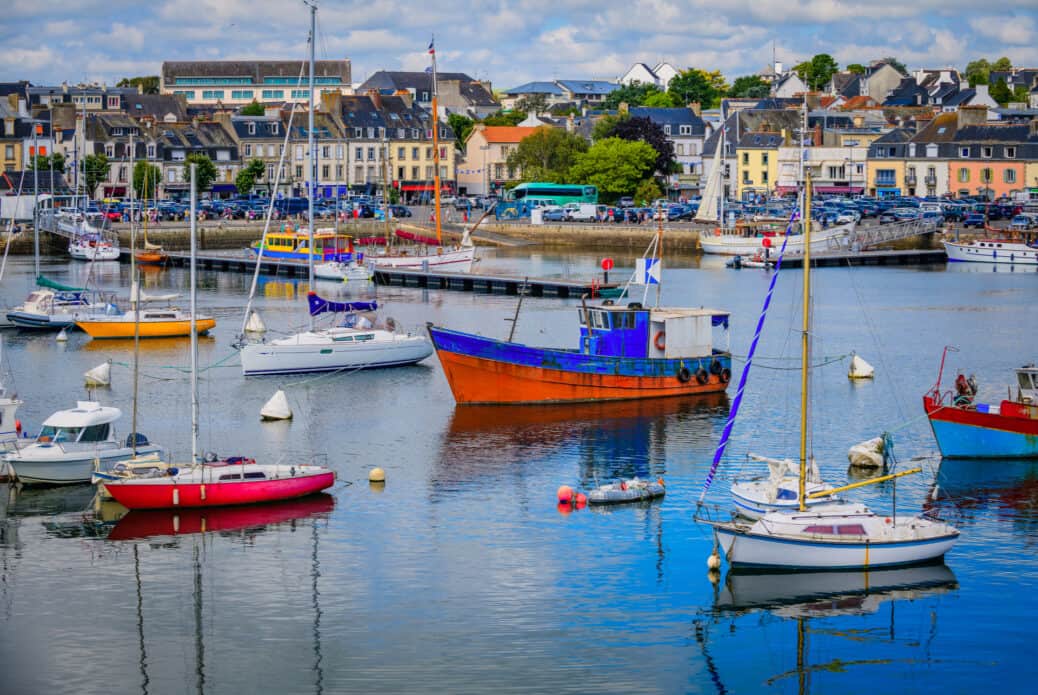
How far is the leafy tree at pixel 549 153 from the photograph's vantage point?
14038cm

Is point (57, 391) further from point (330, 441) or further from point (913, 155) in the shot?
point (913, 155)

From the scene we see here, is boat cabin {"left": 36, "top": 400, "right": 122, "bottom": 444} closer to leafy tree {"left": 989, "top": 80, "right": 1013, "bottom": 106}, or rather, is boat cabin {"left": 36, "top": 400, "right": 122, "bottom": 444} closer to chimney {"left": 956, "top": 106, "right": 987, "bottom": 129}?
chimney {"left": 956, "top": 106, "right": 987, "bottom": 129}

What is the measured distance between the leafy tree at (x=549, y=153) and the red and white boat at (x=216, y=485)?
104478mm

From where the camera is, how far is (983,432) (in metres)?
40.1

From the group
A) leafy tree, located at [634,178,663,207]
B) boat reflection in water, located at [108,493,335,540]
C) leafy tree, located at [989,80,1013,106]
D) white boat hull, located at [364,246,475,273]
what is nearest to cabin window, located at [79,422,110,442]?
boat reflection in water, located at [108,493,335,540]

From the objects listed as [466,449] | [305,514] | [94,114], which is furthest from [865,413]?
[94,114]

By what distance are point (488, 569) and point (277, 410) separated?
16.1 metres

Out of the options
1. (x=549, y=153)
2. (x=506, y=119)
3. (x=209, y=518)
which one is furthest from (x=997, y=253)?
(x=506, y=119)

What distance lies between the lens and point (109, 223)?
389 ft

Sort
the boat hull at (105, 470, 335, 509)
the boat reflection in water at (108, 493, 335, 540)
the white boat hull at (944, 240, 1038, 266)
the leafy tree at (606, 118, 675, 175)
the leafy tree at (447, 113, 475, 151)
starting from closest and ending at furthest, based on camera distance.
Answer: the boat reflection in water at (108, 493, 335, 540)
the boat hull at (105, 470, 335, 509)
the white boat hull at (944, 240, 1038, 266)
the leafy tree at (606, 118, 675, 175)
the leafy tree at (447, 113, 475, 151)

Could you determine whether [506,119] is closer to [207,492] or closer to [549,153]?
[549,153]

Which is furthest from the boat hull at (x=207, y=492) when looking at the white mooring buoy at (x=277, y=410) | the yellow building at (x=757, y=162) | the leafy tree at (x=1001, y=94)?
the leafy tree at (x=1001, y=94)

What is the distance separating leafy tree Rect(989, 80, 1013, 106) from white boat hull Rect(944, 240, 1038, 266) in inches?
2712

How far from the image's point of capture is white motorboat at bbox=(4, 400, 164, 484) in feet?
121
